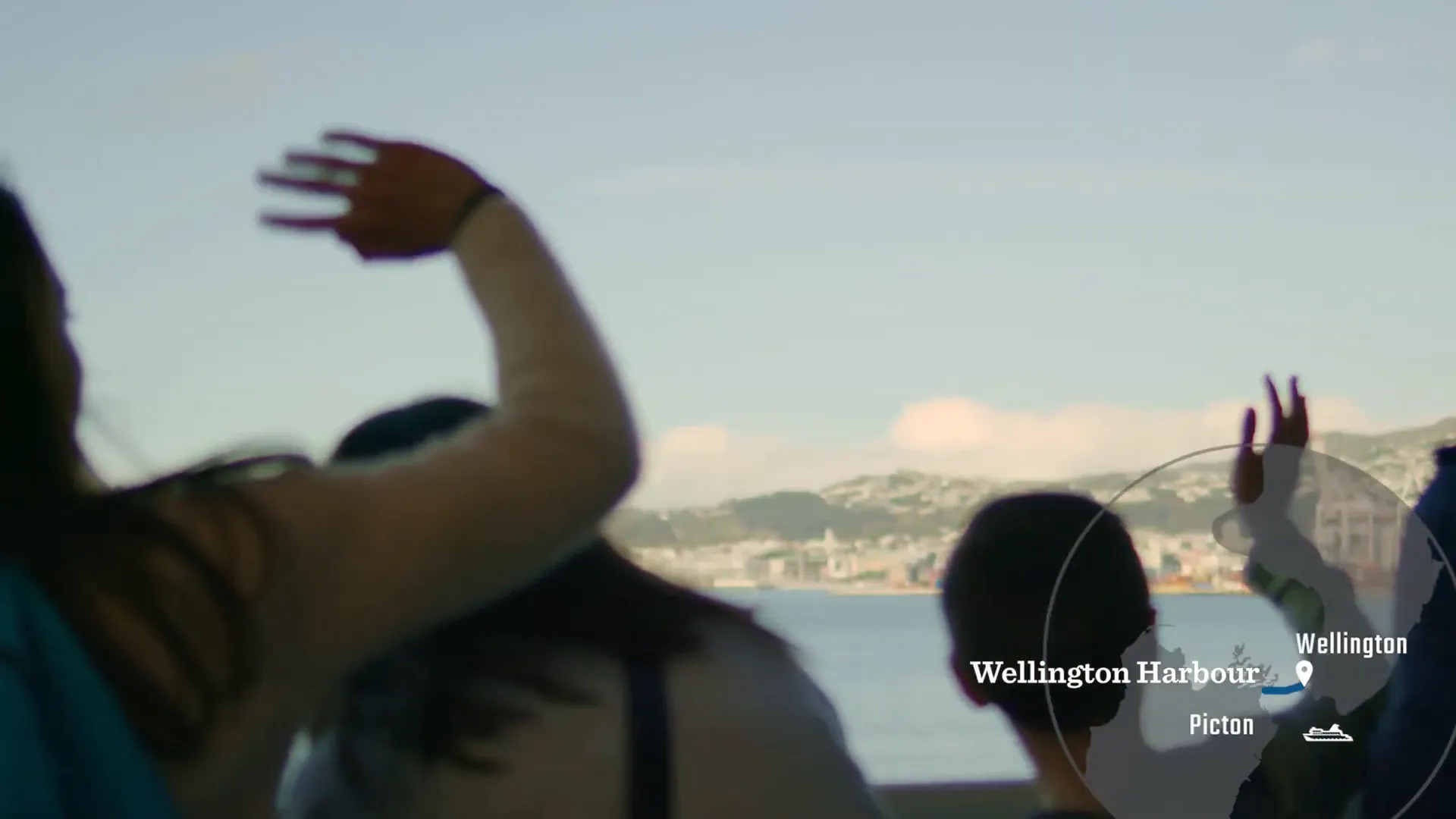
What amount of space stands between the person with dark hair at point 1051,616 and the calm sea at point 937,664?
3 centimetres

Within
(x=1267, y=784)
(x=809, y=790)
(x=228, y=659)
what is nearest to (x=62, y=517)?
(x=228, y=659)

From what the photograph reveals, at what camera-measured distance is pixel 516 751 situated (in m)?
0.82

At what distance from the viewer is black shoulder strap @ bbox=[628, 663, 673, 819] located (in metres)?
0.81

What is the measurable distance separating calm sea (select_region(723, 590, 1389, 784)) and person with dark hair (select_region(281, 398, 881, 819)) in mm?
87

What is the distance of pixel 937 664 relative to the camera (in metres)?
Result: 1.23

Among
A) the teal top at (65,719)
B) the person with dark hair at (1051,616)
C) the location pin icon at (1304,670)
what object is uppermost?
the teal top at (65,719)

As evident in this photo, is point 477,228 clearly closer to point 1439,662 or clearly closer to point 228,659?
point 228,659

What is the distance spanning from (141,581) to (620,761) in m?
0.33

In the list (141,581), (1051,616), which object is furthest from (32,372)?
(1051,616)

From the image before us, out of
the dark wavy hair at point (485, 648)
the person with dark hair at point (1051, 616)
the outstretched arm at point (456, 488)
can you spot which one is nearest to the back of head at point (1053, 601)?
the person with dark hair at point (1051, 616)

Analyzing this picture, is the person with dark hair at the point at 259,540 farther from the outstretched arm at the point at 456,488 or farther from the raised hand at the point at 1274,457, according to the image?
the raised hand at the point at 1274,457

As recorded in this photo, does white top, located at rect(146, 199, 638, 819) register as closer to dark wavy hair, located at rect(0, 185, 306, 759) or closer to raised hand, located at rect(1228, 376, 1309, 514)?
dark wavy hair, located at rect(0, 185, 306, 759)

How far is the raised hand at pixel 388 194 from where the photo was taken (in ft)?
2.15
